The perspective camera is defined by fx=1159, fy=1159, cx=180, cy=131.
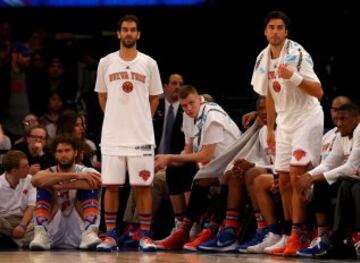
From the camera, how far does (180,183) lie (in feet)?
35.9

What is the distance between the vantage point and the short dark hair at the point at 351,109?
31.7 ft

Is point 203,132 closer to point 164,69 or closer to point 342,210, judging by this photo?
point 342,210

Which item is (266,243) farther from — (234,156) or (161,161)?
(161,161)

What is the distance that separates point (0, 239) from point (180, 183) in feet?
5.95

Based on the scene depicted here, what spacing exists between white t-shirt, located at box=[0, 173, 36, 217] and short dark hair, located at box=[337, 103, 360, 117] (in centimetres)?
317

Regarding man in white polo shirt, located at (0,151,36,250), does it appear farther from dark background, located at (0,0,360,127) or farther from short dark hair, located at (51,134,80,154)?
dark background, located at (0,0,360,127)

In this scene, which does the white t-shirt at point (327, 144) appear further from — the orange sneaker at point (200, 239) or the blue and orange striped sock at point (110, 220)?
the blue and orange striped sock at point (110, 220)

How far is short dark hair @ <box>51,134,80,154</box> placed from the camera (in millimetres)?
10614

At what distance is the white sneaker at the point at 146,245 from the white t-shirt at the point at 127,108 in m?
0.76

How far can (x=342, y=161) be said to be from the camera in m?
9.80

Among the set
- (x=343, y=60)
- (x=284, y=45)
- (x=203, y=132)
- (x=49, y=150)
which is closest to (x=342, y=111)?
(x=284, y=45)

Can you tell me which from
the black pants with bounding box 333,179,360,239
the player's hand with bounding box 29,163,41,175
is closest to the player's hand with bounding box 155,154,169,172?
the player's hand with bounding box 29,163,41,175

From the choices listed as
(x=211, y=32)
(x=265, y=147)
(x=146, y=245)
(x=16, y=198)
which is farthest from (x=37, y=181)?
(x=211, y=32)

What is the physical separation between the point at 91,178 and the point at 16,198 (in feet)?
3.24
